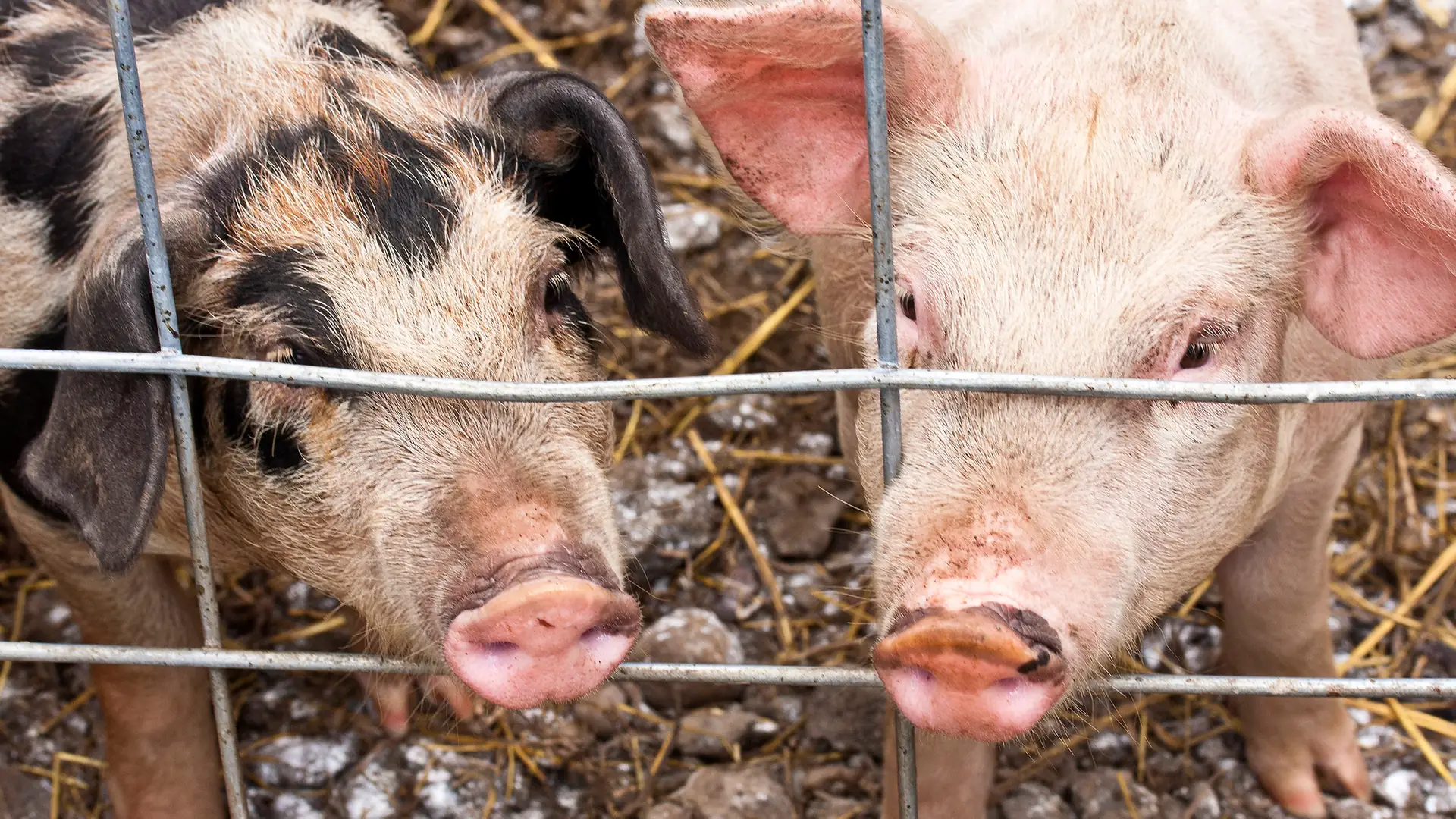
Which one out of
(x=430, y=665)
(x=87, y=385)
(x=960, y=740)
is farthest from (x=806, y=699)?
(x=87, y=385)

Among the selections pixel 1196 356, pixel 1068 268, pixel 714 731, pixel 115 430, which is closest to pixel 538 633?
pixel 115 430

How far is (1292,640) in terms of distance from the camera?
10.6 ft

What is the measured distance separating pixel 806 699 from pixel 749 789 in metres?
0.32

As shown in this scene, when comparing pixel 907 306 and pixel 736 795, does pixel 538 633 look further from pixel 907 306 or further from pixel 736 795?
pixel 736 795

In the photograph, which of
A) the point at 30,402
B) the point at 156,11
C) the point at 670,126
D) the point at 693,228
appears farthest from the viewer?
the point at 670,126

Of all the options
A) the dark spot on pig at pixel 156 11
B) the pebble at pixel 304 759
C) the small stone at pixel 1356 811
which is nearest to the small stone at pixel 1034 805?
the small stone at pixel 1356 811

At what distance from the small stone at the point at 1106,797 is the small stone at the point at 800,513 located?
37.0 inches

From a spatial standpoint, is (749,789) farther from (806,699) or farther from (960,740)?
(960,740)

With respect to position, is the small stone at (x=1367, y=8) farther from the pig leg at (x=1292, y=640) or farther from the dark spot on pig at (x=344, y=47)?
the dark spot on pig at (x=344, y=47)

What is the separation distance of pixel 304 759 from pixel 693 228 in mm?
2095

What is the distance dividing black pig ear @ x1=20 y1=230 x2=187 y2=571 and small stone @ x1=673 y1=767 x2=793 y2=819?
53.2 inches

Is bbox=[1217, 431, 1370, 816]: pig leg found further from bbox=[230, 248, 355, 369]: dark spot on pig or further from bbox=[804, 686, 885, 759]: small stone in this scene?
bbox=[230, 248, 355, 369]: dark spot on pig

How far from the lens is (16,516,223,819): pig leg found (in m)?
3.01

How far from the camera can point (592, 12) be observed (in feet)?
18.0
